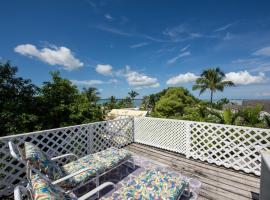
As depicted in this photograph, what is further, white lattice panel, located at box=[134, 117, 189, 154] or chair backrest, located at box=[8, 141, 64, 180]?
white lattice panel, located at box=[134, 117, 189, 154]

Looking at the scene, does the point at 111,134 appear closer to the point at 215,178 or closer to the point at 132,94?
the point at 215,178

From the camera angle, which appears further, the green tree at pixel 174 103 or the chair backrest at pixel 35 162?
the green tree at pixel 174 103

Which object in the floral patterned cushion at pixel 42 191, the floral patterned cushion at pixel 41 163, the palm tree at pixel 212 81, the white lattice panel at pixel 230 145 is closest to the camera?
the floral patterned cushion at pixel 42 191

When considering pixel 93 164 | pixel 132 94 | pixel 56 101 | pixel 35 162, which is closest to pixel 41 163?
pixel 35 162

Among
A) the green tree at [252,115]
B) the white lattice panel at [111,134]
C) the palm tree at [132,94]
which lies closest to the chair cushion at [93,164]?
the white lattice panel at [111,134]

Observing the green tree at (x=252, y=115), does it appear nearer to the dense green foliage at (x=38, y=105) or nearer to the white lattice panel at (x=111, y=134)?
the white lattice panel at (x=111, y=134)

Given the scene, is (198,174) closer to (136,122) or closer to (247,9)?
(136,122)

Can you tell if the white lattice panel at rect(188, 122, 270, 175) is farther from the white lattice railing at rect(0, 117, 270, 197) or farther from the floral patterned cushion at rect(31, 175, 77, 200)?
the floral patterned cushion at rect(31, 175, 77, 200)

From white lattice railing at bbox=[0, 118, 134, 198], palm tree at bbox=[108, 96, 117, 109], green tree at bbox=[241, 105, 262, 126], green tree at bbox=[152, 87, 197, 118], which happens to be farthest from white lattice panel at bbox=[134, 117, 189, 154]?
palm tree at bbox=[108, 96, 117, 109]

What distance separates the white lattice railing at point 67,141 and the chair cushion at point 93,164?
91 centimetres

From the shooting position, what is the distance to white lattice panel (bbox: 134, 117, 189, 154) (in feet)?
13.9

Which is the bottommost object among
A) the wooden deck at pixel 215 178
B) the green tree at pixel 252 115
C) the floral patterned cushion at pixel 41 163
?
the wooden deck at pixel 215 178

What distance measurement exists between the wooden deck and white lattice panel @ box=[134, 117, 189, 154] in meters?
0.30

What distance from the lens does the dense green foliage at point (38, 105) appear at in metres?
4.11
